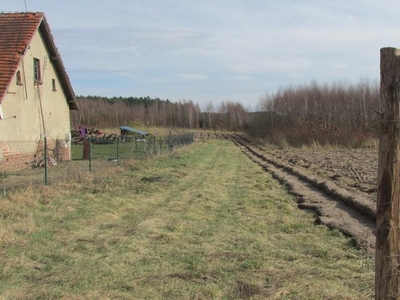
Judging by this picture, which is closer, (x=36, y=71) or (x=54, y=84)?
(x=36, y=71)

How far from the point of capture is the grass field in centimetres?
527

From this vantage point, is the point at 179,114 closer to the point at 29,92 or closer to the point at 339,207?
the point at 29,92

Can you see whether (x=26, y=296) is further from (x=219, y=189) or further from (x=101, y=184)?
(x=219, y=189)

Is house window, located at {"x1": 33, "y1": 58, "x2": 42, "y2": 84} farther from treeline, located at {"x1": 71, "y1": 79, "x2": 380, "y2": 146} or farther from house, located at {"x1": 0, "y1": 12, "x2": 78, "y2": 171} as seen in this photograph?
treeline, located at {"x1": 71, "y1": 79, "x2": 380, "y2": 146}

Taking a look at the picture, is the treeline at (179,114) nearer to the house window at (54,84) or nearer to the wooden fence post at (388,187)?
the house window at (54,84)

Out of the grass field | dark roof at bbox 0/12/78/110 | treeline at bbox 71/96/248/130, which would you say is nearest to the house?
dark roof at bbox 0/12/78/110

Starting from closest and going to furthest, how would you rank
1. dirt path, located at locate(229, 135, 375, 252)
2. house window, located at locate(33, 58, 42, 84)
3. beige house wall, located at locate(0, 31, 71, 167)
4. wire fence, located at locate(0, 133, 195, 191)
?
dirt path, located at locate(229, 135, 375, 252)
wire fence, located at locate(0, 133, 195, 191)
beige house wall, located at locate(0, 31, 71, 167)
house window, located at locate(33, 58, 42, 84)

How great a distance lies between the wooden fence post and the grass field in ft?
4.71

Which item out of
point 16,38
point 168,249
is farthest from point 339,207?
point 16,38

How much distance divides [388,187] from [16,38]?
20.4 meters

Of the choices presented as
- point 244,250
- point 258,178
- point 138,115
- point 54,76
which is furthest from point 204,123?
point 244,250

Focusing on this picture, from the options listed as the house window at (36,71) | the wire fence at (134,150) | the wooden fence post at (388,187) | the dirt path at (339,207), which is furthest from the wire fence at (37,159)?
the wooden fence post at (388,187)

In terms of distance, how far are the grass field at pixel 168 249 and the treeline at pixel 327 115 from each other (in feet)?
100

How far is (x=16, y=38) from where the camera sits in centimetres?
2042
